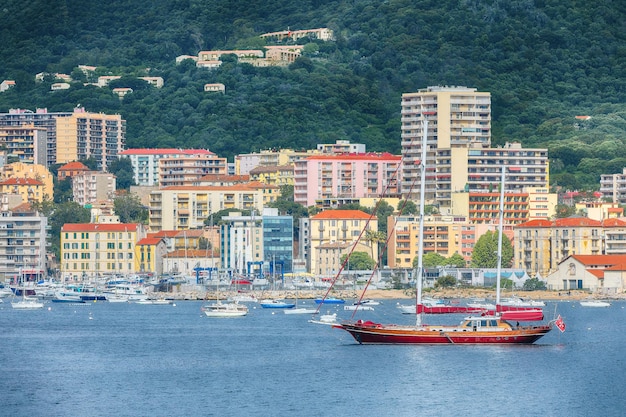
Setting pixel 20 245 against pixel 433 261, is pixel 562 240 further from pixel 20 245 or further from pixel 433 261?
pixel 20 245

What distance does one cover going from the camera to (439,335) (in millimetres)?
72250

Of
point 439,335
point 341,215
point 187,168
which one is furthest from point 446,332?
point 187,168

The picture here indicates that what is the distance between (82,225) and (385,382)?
8537cm

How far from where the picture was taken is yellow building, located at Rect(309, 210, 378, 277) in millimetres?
140500

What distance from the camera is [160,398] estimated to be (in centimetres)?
5903

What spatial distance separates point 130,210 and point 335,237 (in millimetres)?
31459

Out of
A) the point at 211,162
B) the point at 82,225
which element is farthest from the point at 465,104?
the point at 82,225

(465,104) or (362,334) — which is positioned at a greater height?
(465,104)

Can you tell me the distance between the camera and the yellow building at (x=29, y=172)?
181 metres

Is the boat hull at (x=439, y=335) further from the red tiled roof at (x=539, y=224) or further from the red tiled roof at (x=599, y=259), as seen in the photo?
the red tiled roof at (x=539, y=224)

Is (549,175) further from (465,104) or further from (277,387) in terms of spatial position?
(277,387)

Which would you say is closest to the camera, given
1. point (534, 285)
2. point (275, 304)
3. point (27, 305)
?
point (275, 304)

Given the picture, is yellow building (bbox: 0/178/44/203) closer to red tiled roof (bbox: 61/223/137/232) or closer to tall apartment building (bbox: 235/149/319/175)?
tall apartment building (bbox: 235/149/319/175)

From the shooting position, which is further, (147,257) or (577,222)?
(147,257)
